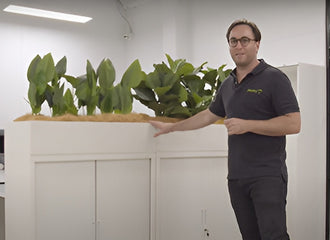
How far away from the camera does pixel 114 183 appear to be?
2367 mm

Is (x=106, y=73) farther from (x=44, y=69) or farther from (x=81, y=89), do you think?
(x=44, y=69)

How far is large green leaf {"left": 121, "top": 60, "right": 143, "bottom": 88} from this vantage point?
7.97 feet

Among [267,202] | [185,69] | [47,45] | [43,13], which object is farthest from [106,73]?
[47,45]

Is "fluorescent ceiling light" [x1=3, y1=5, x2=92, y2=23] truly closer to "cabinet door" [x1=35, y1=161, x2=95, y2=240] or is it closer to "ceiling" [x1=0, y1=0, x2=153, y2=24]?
"ceiling" [x1=0, y1=0, x2=153, y2=24]

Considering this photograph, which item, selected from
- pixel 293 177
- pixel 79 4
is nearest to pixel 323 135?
pixel 293 177

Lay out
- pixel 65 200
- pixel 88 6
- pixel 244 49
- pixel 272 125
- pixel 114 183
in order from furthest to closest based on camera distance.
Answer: pixel 88 6, pixel 114 183, pixel 65 200, pixel 244 49, pixel 272 125

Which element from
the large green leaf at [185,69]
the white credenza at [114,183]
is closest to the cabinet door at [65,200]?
the white credenza at [114,183]

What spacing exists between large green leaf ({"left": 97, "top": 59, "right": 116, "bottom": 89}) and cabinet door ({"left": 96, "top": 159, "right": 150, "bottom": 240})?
0.43 meters

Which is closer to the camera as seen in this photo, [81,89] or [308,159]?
[81,89]

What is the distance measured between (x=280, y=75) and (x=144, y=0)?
480cm

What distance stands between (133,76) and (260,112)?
0.89 meters

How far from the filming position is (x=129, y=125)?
241cm

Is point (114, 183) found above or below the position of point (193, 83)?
below

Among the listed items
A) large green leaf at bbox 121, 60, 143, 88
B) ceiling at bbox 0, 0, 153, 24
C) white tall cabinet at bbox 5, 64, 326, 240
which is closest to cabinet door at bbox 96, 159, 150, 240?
white tall cabinet at bbox 5, 64, 326, 240
